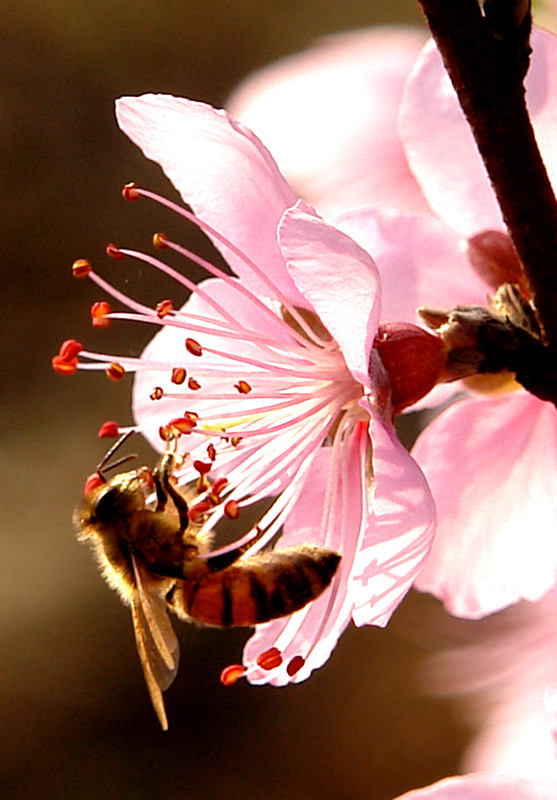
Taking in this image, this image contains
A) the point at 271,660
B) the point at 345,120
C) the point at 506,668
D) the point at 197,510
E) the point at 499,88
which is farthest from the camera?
the point at 506,668

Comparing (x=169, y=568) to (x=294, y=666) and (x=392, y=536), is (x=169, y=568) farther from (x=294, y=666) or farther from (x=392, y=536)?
(x=392, y=536)

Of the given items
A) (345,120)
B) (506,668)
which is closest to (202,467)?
(345,120)

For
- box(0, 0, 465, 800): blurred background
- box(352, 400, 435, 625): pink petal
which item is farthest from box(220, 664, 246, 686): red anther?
box(0, 0, 465, 800): blurred background

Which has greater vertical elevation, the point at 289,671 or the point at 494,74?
the point at 494,74

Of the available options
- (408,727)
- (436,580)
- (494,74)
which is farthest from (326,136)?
(408,727)

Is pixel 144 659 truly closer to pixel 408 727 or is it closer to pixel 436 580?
pixel 436 580
